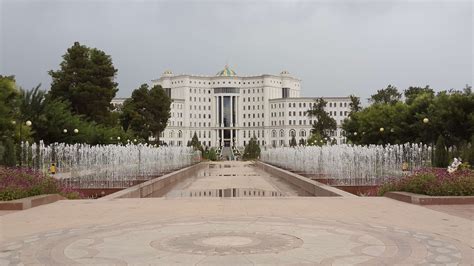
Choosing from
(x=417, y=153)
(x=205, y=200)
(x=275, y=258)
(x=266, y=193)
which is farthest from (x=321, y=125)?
(x=275, y=258)

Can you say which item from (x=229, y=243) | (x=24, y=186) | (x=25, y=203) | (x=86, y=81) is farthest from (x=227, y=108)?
(x=229, y=243)

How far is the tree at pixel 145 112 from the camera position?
57656 millimetres

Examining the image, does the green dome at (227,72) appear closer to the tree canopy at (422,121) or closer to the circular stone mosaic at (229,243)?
the tree canopy at (422,121)

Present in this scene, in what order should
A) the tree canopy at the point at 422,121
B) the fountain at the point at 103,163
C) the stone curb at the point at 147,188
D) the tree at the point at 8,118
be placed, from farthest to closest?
the tree canopy at the point at 422,121 < the tree at the point at 8,118 < the fountain at the point at 103,163 < the stone curb at the point at 147,188

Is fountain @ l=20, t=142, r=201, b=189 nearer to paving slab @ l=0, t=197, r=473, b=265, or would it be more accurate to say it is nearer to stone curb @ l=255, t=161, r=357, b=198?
stone curb @ l=255, t=161, r=357, b=198

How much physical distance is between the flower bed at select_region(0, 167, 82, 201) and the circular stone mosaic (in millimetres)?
5199

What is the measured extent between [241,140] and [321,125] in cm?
5323

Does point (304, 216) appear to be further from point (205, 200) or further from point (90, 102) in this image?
Answer: point (90, 102)

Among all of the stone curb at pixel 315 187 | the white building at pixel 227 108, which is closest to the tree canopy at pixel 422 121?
the stone curb at pixel 315 187

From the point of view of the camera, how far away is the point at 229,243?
5.79 metres

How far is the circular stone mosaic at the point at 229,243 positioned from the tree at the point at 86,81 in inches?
1590

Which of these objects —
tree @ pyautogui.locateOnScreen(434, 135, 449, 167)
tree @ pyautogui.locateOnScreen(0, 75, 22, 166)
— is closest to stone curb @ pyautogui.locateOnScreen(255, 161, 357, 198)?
tree @ pyautogui.locateOnScreen(434, 135, 449, 167)

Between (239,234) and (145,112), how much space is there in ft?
178

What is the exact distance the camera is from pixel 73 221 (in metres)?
7.80
